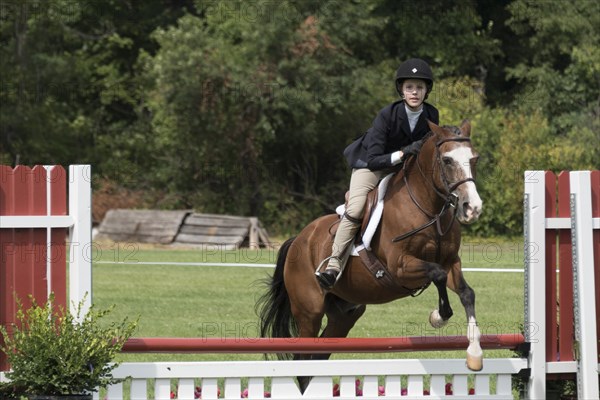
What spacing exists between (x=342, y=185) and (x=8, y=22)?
927 cm

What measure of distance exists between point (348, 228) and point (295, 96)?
15743 mm

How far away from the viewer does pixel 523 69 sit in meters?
24.7

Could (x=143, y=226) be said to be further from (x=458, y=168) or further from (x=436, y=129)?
(x=458, y=168)

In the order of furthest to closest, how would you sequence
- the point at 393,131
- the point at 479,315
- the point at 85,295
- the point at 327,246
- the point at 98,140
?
the point at 98,140
the point at 479,315
the point at 327,246
the point at 393,131
the point at 85,295

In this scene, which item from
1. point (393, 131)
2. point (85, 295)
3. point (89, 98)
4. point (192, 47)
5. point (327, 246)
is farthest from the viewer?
point (89, 98)

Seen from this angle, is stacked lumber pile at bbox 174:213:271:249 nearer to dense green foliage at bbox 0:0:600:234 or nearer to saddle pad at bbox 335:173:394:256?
dense green foliage at bbox 0:0:600:234

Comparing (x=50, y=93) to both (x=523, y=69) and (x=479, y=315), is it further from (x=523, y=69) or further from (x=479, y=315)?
(x=479, y=315)

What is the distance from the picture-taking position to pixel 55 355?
4613 mm

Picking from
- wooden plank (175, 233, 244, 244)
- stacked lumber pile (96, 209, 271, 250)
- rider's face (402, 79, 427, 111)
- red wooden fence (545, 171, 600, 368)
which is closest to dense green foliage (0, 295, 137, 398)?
rider's face (402, 79, 427, 111)

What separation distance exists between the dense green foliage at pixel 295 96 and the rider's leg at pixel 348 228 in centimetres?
1420

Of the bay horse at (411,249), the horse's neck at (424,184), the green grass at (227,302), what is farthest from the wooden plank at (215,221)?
the horse's neck at (424,184)

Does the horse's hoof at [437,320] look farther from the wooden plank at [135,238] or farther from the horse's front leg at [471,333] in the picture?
the wooden plank at [135,238]

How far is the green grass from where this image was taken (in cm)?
882

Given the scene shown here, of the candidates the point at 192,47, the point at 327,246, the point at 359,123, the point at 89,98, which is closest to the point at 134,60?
the point at 89,98
